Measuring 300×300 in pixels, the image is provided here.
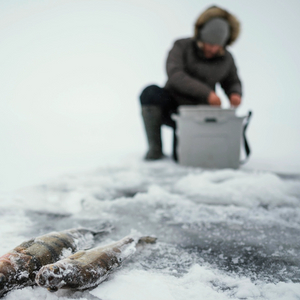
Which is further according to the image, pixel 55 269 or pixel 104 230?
pixel 104 230

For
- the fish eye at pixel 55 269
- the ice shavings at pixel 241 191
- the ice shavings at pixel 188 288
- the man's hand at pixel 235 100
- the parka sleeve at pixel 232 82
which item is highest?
the parka sleeve at pixel 232 82

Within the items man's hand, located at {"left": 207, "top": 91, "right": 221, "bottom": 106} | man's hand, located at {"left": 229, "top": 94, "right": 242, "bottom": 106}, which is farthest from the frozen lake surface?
man's hand, located at {"left": 229, "top": 94, "right": 242, "bottom": 106}

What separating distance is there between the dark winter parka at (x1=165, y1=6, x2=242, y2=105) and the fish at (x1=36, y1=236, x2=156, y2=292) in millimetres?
1903

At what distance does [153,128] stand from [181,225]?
161 cm

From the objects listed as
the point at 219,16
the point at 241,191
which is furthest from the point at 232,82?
the point at 241,191

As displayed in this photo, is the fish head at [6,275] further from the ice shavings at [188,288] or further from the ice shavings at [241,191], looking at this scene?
the ice shavings at [241,191]

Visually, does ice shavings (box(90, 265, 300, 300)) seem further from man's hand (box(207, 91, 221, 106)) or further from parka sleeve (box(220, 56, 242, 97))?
parka sleeve (box(220, 56, 242, 97))

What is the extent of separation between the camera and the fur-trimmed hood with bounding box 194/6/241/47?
2.59 meters

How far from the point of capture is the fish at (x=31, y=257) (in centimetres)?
67

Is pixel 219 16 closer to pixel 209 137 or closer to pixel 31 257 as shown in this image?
pixel 209 137

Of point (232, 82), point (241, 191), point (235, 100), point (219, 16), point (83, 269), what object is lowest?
point (241, 191)

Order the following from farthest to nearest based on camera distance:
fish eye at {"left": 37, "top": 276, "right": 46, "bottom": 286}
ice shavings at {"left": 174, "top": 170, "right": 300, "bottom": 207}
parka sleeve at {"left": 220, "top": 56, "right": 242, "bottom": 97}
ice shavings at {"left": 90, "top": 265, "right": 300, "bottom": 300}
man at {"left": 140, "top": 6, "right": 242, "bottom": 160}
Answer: parka sleeve at {"left": 220, "top": 56, "right": 242, "bottom": 97}, man at {"left": 140, "top": 6, "right": 242, "bottom": 160}, ice shavings at {"left": 174, "top": 170, "right": 300, "bottom": 207}, ice shavings at {"left": 90, "top": 265, "right": 300, "bottom": 300}, fish eye at {"left": 37, "top": 276, "right": 46, "bottom": 286}

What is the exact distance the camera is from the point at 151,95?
271cm

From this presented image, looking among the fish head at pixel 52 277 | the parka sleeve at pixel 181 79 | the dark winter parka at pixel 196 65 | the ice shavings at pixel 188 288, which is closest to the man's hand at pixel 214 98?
the parka sleeve at pixel 181 79
